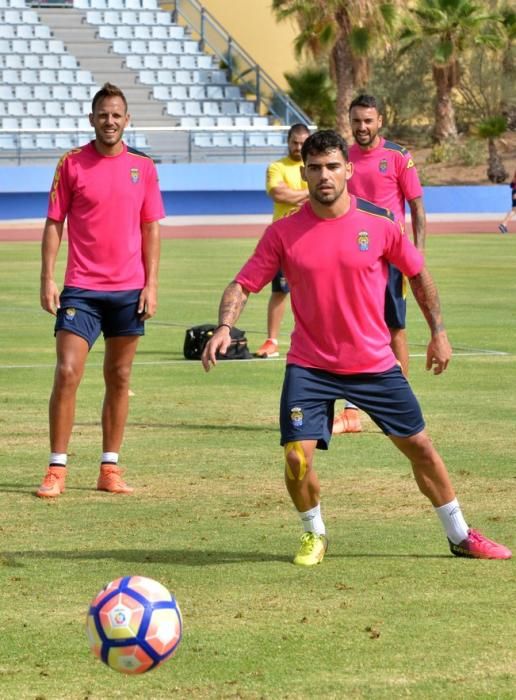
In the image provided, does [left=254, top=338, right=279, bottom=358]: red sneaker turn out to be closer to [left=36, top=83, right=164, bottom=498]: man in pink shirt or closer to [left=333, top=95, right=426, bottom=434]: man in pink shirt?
[left=333, top=95, right=426, bottom=434]: man in pink shirt

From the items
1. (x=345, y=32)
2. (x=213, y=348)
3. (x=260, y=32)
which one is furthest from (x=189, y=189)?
(x=213, y=348)

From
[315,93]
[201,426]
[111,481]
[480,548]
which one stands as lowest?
[201,426]

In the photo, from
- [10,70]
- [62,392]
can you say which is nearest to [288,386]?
[62,392]

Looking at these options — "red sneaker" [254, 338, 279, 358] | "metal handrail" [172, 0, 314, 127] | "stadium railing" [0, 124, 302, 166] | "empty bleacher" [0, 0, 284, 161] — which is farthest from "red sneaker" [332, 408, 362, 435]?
"metal handrail" [172, 0, 314, 127]

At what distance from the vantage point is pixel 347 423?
37.2ft

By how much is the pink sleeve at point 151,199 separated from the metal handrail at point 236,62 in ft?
127

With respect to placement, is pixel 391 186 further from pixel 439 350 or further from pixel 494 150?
pixel 494 150

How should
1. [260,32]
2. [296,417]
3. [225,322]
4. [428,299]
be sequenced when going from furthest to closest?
[260,32] < [428,299] < [296,417] < [225,322]

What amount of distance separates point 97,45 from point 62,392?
4400 cm

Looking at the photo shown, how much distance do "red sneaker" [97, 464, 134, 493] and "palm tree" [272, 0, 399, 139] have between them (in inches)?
1852

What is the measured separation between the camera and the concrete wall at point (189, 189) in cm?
4291

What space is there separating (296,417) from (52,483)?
2.32 meters

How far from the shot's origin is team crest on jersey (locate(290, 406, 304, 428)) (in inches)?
284

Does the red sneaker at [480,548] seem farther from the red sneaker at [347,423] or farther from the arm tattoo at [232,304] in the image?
the red sneaker at [347,423]
